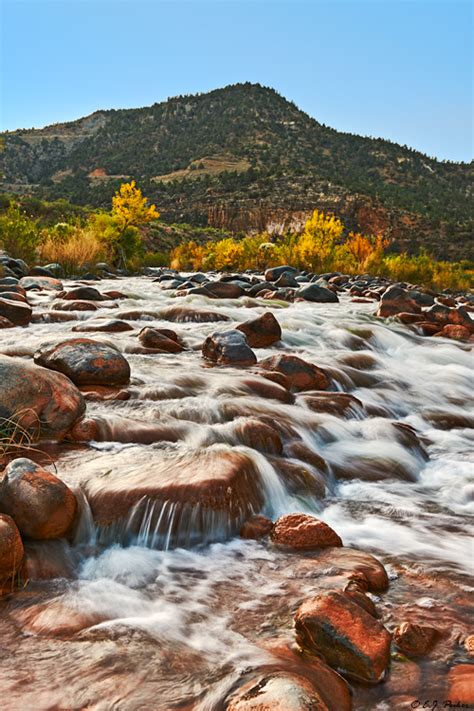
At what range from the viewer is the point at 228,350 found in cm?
592

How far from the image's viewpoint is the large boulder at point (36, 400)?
3354 mm

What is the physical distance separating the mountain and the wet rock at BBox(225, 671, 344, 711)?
3829cm

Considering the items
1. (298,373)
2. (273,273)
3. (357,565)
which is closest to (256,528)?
(357,565)

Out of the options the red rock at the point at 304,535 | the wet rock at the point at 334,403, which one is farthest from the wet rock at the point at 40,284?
the red rock at the point at 304,535

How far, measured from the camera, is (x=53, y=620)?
2.05 metres

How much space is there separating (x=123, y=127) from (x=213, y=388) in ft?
298

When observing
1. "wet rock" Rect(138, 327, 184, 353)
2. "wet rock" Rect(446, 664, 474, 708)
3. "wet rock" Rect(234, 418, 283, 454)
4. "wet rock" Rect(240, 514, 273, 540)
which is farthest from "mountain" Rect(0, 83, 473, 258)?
"wet rock" Rect(446, 664, 474, 708)

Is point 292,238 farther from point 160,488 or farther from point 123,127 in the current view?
point 123,127

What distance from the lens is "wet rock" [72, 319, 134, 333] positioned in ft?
23.3

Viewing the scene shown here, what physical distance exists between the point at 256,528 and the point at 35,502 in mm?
1080

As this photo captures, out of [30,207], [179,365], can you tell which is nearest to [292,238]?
[179,365]

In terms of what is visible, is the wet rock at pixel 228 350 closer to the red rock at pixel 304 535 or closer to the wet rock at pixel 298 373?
the wet rock at pixel 298 373

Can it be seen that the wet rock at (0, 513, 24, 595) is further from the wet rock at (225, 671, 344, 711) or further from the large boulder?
the large boulder

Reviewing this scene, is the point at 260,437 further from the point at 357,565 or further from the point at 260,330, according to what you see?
the point at 260,330
